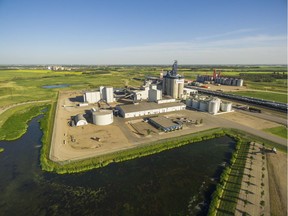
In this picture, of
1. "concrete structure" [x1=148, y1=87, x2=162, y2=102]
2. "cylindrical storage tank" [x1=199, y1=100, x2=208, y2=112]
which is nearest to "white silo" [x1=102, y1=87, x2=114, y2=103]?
"concrete structure" [x1=148, y1=87, x2=162, y2=102]

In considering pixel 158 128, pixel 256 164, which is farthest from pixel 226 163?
pixel 158 128

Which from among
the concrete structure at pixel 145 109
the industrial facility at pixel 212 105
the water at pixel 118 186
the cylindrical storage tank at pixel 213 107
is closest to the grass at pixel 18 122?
the water at pixel 118 186

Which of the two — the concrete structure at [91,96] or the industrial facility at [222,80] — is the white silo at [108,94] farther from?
the industrial facility at [222,80]

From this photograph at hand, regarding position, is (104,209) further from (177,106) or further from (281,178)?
(177,106)

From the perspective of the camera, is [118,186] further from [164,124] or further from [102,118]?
[102,118]

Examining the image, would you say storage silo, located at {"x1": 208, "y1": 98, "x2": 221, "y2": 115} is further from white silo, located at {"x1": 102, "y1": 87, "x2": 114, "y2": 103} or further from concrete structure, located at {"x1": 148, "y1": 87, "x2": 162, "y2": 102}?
white silo, located at {"x1": 102, "y1": 87, "x2": 114, "y2": 103}

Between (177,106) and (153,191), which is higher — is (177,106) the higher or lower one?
the higher one
